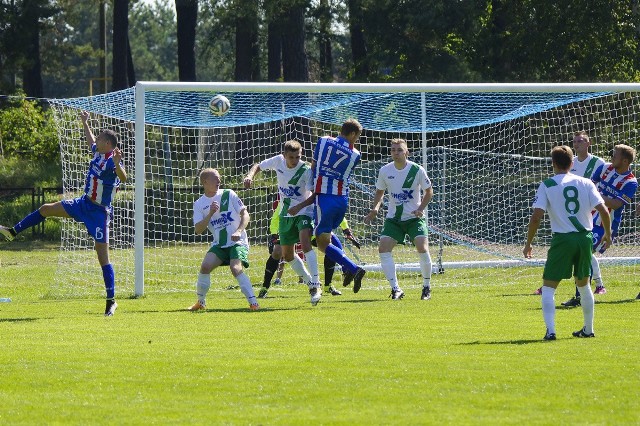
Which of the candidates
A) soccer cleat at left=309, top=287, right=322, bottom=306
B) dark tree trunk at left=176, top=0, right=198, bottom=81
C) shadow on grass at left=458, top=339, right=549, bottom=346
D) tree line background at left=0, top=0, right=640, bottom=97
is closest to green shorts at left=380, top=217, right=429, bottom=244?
soccer cleat at left=309, top=287, right=322, bottom=306

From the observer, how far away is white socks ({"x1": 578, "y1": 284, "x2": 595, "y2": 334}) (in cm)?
1087

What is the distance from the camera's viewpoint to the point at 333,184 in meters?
14.3

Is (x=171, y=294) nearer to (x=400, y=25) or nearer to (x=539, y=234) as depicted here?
(x=539, y=234)

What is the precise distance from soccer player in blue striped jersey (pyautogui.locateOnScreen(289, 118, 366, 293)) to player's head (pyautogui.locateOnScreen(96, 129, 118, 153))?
2382mm

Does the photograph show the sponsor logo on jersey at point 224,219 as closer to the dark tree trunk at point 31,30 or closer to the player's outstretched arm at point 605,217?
the player's outstretched arm at point 605,217

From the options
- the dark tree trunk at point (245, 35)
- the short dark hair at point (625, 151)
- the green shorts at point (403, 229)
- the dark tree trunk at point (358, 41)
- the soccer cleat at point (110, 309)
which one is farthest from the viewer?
the dark tree trunk at point (358, 41)

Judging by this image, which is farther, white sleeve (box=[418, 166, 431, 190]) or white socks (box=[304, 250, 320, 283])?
white sleeve (box=[418, 166, 431, 190])

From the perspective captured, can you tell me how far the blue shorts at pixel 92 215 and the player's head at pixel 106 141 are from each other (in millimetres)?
616

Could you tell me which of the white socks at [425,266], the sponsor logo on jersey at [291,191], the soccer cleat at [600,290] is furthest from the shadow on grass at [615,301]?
the sponsor logo on jersey at [291,191]

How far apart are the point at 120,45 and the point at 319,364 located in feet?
113

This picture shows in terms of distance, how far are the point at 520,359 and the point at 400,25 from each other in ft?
93.7

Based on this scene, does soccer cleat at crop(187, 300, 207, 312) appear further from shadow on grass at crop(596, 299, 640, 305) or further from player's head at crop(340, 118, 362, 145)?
shadow on grass at crop(596, 299, 640, 305)

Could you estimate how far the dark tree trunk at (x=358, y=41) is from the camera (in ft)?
122

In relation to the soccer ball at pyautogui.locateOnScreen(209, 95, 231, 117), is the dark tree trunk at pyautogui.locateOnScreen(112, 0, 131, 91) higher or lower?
higher
